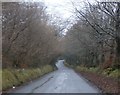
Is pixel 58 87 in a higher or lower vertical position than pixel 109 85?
lower

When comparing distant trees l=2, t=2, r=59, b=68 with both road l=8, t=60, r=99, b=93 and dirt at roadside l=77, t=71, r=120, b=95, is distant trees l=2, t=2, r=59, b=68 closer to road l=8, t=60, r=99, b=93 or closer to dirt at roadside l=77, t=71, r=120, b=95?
road l=8, t=60, r=99, b=93

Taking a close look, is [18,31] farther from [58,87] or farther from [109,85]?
[109,85]

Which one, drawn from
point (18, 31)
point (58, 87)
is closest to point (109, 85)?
point (58, 87)

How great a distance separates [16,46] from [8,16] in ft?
28.6

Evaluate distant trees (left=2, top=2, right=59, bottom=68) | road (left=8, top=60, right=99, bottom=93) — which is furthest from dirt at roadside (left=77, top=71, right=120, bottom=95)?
distant trees (left=2, top=2, right=59, bottom=68)

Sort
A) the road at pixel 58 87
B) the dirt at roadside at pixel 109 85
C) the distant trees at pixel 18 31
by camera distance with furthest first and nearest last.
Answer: the distant trees at pixel 18 31 → the road at pixel 58 87 → the dirt at roadside at pixel 109 85

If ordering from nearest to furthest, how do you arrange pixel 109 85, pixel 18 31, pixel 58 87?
1. pixel 109 85
2. pixel 58 87
3. pixel 18 31

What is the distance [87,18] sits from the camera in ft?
96.9

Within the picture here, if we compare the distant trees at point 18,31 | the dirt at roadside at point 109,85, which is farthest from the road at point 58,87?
the distant trees at point 18,31

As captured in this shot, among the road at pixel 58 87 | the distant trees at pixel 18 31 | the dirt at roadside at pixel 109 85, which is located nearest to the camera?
the dirt at roadside at pixel 109 85

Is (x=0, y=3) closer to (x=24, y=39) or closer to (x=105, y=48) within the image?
(x=24, y=39)

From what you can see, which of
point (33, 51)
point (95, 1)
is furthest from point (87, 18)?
point (33, 51)

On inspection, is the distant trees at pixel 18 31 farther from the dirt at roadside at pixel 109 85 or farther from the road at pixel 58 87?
the dirt at roadside at pixel 109 85

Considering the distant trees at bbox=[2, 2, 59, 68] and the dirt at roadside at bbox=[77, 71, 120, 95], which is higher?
the distant trees at bbox=[2, 2, 59, 68]
